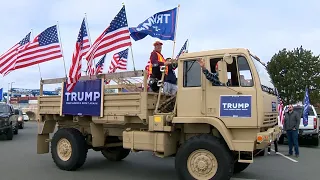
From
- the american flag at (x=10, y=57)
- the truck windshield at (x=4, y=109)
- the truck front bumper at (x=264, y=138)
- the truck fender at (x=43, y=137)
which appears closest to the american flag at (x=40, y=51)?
the american flag at (x=10, y=57)

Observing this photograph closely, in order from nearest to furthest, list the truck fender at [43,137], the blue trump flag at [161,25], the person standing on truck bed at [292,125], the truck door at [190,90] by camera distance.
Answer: the truck door at [190,90], the blue trump flag at [161,25], the truck fender at [43,137], the person standing on truck bed at [292,125]

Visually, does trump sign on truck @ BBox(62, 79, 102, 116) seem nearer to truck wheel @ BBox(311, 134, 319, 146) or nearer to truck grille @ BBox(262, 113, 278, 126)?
truck grille @ BBox(262, 113, 278, 126)

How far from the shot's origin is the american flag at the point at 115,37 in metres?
8.89

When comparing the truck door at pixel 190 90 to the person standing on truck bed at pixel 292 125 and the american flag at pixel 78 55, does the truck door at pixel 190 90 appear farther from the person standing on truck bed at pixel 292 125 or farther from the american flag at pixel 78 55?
the person standing on truck bed at pixel 292 125

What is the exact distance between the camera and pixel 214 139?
693 cm

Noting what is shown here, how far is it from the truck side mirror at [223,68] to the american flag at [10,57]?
675 cm

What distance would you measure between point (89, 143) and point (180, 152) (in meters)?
3.10

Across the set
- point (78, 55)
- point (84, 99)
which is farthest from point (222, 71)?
point (78, 55)

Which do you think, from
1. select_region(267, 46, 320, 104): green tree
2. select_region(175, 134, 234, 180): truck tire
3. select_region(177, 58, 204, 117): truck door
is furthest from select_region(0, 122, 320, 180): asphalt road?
select_region(267, 46, 320, 104): green tree

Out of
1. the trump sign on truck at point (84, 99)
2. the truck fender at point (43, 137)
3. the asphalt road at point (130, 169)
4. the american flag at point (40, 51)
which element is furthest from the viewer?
the american flag at point (40, 51)

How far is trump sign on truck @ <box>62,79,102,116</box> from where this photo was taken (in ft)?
27.6

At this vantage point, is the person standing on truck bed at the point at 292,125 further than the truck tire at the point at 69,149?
Yes

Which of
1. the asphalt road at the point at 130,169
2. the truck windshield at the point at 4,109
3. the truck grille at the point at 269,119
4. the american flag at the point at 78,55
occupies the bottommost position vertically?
the asphalt road at the point at 130,169

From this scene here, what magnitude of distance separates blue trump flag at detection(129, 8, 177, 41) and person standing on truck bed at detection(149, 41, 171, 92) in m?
0.58
